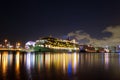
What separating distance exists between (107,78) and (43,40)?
161 m

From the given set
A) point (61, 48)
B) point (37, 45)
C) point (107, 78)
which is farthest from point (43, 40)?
point (107, 78)

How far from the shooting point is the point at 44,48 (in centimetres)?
18100

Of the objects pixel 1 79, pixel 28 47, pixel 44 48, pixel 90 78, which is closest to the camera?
pixel 1 79

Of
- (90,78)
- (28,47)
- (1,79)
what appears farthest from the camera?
(28,47)

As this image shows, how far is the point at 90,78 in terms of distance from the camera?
2622 cm

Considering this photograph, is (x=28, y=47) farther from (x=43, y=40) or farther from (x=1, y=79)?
(x=1, y=79)

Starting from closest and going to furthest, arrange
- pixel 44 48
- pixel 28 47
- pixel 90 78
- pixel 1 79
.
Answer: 1. pixel 1 79
2. pixel 90 78
3. pixel 44 48
4. pixel 28 47

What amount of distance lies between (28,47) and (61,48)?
26.8 metres

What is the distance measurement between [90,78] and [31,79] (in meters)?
6.42

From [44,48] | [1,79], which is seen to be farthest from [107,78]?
[44,48]

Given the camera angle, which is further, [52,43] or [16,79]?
[52,43]

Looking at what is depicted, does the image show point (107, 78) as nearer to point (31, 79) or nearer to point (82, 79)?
point (82, 79)

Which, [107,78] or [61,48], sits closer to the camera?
[107,78]

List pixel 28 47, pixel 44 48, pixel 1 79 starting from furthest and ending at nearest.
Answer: pixel 28 47 → pixel 44 48 → pixel 1 79
